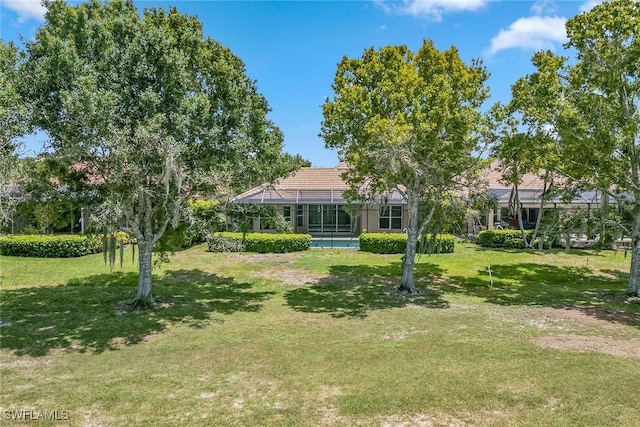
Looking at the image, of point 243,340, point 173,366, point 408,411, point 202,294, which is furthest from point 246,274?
point 408,411

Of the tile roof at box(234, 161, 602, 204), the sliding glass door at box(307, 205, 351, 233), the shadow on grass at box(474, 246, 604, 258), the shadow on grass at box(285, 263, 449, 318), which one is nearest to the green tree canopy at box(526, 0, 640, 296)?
the shadow on grass at box(285, 263, 449, 318)

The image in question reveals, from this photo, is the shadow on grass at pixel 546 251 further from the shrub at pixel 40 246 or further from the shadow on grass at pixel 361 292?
the shrub at pixel 40 246

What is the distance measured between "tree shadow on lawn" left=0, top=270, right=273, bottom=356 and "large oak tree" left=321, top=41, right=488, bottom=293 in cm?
614

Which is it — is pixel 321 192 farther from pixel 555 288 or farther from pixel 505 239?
pixel 555 288

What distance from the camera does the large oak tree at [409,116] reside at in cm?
1370

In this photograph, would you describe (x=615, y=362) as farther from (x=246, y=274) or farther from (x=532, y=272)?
(x=246, y=274)

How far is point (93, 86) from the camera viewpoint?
10.4 meters

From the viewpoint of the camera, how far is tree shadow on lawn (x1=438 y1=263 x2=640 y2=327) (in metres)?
14.0

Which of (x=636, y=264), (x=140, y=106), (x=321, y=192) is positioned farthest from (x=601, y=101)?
(x=321, y=192)

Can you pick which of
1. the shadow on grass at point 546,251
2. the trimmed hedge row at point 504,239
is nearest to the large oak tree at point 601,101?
the shadow on grass at point 546,251

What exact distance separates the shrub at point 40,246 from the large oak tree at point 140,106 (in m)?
9.83

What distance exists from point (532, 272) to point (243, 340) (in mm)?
15152

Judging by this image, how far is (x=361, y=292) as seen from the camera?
646 inches

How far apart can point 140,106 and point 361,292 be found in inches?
381
